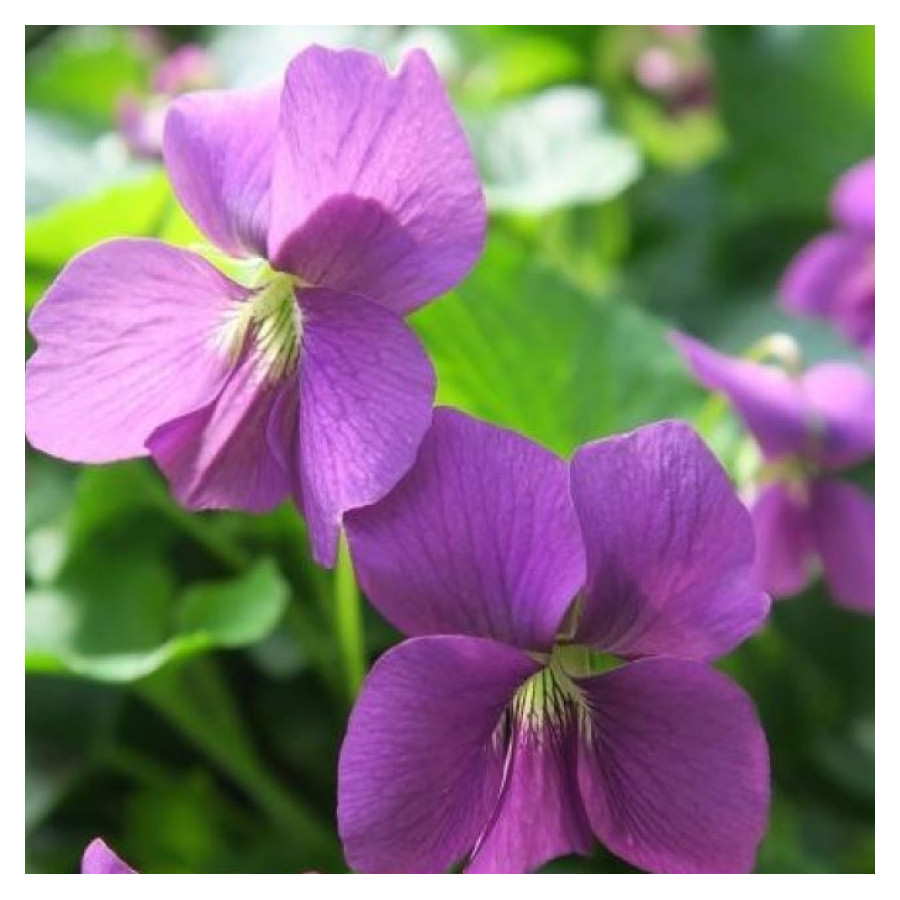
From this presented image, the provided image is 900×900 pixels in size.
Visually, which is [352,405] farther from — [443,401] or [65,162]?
[65,162]

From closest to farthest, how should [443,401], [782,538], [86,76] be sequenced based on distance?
[443,401]
[782,538]
[86,76]

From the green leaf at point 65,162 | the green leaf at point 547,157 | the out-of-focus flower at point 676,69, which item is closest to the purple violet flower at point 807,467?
the green leaf at point 547,157

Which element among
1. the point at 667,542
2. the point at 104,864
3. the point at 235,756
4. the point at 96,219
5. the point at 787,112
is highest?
the point at 787,112

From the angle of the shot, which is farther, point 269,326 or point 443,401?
point 443,401

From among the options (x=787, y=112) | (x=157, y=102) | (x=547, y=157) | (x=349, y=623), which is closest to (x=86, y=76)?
(x=157, y=102)

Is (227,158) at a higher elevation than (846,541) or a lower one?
higher

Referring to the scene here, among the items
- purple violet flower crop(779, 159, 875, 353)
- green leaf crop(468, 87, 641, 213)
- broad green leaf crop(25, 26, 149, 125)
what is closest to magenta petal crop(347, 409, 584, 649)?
green leaf crop(468, 87, 641, 213)

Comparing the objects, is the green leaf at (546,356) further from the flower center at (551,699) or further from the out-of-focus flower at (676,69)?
the out-of-focus flower at (676,69)
